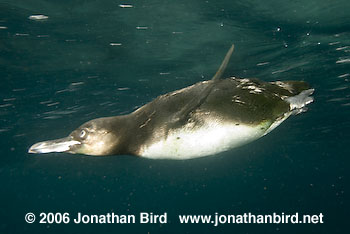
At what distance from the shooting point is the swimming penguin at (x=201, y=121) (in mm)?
2797

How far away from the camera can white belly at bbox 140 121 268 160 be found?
278cm

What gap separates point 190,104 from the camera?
2.86 metres

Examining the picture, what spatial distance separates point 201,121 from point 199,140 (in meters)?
0.19

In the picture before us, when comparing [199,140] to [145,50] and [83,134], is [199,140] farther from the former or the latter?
[145,50]

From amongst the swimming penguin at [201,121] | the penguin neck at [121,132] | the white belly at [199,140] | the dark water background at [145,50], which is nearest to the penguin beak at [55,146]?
the swimming penguin at [201,121]

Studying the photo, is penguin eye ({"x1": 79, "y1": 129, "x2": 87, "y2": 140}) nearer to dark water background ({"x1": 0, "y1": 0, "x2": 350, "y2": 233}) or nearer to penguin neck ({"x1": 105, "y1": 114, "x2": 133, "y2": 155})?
penguin neck ({"x1": 105, "y1": 114, "x2": 133, "y2": 155})

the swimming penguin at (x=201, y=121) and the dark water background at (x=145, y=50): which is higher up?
the dark water background at (x=145, y=50)

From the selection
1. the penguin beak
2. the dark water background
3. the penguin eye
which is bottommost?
the penguin beak

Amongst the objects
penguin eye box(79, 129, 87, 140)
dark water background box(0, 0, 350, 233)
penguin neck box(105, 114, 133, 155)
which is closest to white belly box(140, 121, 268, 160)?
penguin neck box(105, 114, 133, 155)

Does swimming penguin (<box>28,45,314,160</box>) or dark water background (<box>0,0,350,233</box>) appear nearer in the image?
swimming penguin (<box>28,45,314,160</box>)

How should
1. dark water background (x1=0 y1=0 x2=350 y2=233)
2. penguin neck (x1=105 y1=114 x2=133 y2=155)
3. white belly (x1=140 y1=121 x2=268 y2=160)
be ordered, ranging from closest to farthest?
white belly (x1=140 y1=121 x2=268 y2=160)
penguin neck (x1=105 y1=114 x2=133 y2=155)
dark water background (x1=0 y1=0 x2=350 y2=233)

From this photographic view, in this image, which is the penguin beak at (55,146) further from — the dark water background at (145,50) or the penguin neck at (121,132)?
the dark water background at (145,50)

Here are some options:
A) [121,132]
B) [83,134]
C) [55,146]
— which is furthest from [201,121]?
[55,146]

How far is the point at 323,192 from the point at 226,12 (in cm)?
18671
